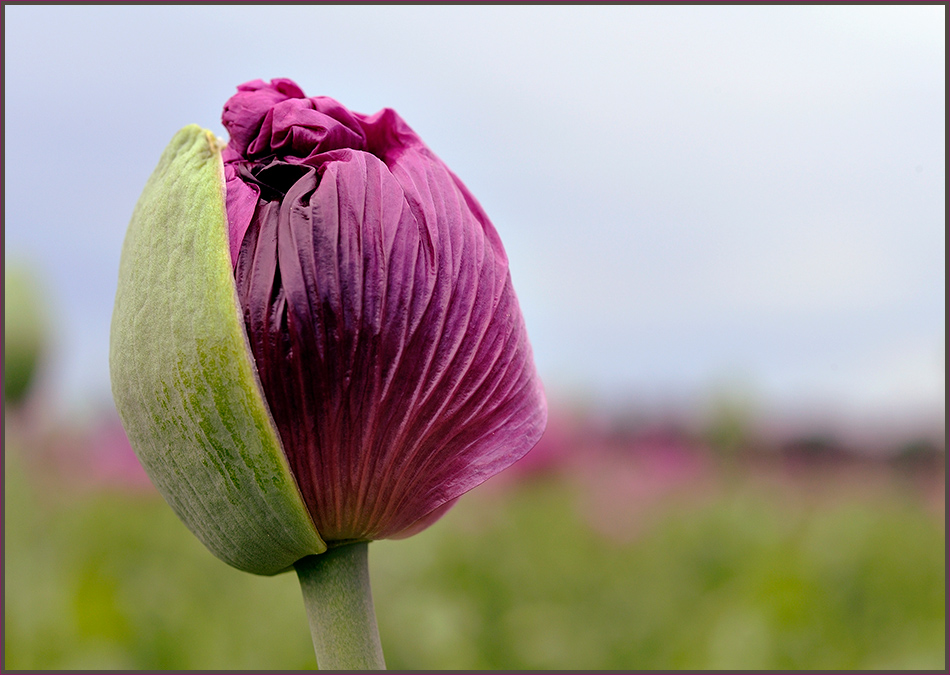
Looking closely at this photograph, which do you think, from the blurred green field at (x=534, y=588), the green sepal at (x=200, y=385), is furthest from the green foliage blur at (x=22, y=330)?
the green sepal at (x=200, y=385)

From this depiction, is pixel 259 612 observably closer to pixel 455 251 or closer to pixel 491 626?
pixel 491 626

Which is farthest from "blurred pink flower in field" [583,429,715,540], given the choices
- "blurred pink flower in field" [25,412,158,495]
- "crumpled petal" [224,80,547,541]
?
"crumpled petal" [224,80,547,541]

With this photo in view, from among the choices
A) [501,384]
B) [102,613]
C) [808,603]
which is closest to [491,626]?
[808,603]

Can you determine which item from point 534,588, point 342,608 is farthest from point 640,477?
point 342,608

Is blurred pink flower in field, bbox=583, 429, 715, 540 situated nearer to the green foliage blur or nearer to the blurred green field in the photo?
the blurred green field

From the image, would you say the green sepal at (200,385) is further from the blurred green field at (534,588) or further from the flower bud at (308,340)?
the blurred green field at (534,588)

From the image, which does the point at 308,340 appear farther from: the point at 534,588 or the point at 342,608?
the point at 534,588
